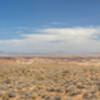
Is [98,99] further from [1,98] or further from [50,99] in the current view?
[1,98]

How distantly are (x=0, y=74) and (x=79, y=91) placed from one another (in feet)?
39.1

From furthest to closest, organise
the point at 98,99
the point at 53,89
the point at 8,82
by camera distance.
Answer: the point at 8,82
the point at 53,89
the point at 98,99

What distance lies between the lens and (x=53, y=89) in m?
12.0

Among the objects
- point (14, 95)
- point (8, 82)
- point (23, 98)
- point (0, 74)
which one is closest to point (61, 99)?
point (23, 98)

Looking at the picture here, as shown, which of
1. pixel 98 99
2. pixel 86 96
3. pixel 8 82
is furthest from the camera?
pixel 8 82

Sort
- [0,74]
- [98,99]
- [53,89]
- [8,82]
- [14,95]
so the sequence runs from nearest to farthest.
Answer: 1. [98,99]
2. [14,95]
3. [53,89]
4. [8,82]
5. [0,74]

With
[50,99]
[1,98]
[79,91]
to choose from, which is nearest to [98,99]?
[79,91]

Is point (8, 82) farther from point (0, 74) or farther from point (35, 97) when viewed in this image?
point (35, 97)

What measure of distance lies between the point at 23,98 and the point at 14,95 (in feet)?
3.08

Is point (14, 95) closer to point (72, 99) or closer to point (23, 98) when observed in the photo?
point (23, 98)

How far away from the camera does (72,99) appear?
30.8 feet

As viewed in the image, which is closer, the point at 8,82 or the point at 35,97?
the point at 35,97

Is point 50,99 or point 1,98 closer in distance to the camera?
point 50,99

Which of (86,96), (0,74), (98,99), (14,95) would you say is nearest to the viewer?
(98,99)
